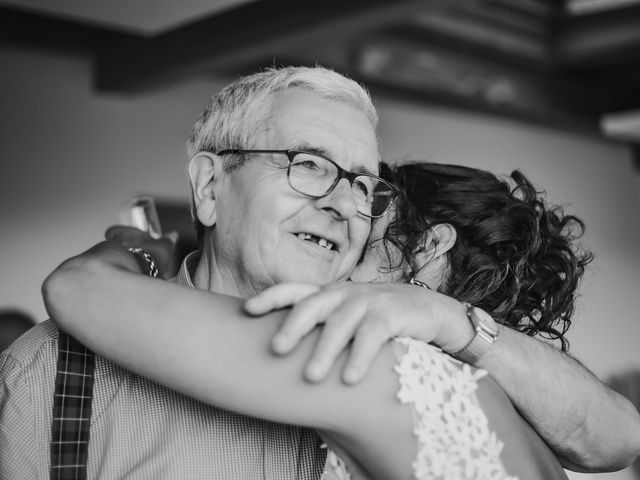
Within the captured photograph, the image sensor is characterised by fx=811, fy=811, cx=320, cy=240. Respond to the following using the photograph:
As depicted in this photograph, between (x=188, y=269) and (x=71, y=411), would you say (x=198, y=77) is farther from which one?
(x=71, y=411)

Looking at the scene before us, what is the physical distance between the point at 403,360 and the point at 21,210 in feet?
13.6

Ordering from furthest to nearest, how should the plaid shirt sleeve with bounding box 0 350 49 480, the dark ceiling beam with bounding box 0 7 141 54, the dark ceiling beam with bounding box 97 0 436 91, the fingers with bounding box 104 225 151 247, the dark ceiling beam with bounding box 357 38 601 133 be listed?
1. the dark ceiling beam with bounding box 357 38 601 133
2. the dark ceiling beam with bounding box 0 7 141 54
3. the dark ceiling beam with bounding box 97 0 436 91
4. the fingers with bounding box 104 225 151 247
5. the plaid shirt sleeve with bounding box 0 350 49 480

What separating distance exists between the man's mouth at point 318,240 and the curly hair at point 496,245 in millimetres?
218

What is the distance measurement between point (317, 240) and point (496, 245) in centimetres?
42

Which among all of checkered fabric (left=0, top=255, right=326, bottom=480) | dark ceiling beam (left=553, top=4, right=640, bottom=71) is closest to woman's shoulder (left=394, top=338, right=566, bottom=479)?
checkered fabric (left=0, top=255, right=326, bottom=480)

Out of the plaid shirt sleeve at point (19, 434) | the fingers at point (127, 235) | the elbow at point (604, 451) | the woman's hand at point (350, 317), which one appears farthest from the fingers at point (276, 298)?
the fingers at point (127, 235)

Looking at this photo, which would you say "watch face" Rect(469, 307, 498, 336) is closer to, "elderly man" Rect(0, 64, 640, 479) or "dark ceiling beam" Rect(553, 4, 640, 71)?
"elderly man" Rect(0, 64, 640, 479)

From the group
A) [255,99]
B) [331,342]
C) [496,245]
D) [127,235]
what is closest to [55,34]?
[127,235]

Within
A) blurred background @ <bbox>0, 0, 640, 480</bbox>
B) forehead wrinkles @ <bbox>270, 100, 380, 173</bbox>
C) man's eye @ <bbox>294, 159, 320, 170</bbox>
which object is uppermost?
Result: forehead wrinkles @ <bbox>270, 100, 380, 173</bbox>

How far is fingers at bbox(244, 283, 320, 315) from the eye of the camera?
106cm

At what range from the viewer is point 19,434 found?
4.22ft

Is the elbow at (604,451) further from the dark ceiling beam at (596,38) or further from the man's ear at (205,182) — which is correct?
the dark ceiling beam at (596,38)

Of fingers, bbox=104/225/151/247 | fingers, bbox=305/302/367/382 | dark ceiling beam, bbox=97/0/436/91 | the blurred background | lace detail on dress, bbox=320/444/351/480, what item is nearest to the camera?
fingers, bbox=305/302/367/382

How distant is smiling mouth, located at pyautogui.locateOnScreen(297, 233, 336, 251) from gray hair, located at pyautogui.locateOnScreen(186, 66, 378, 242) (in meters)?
0.20
